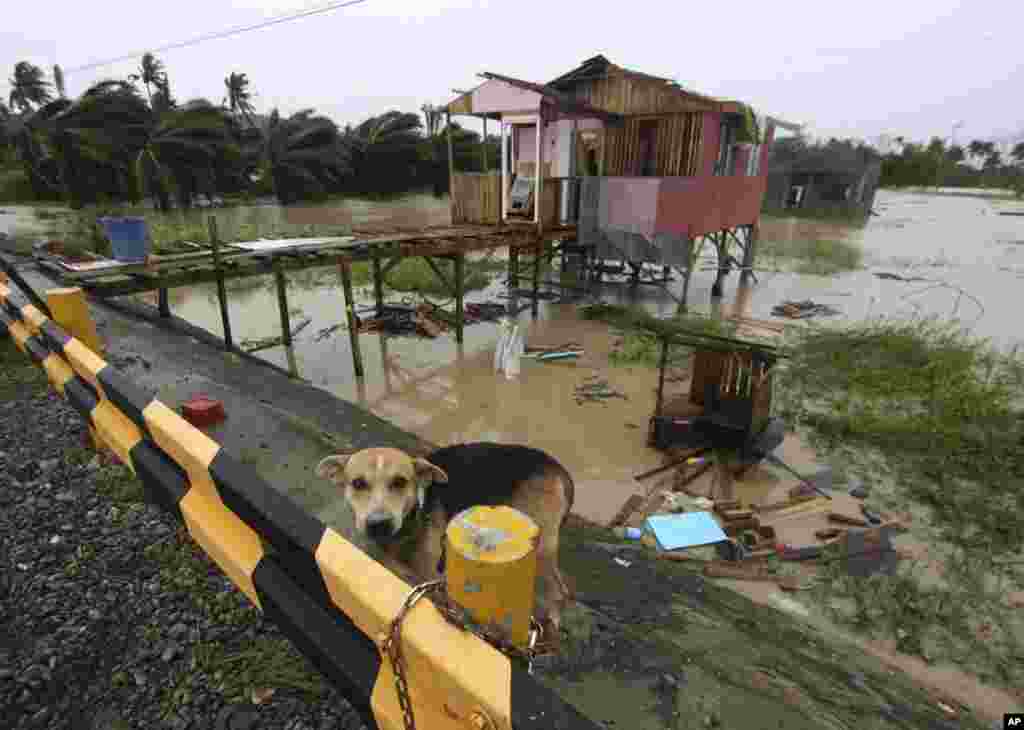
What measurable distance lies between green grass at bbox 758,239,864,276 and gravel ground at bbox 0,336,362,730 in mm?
26031

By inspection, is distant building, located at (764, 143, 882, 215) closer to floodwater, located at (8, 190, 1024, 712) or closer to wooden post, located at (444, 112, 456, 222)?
floodwater, located at (8, 190, 1024, 712)

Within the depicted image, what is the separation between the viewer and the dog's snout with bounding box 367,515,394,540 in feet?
8.96

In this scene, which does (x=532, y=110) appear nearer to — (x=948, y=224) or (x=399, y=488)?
(x=399, y=488)

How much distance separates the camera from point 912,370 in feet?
35.4

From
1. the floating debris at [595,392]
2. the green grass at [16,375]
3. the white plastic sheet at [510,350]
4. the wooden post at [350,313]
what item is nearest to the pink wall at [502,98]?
the white plastic sheet at [510,350]

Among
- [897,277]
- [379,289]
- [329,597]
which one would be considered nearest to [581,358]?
[379,289]

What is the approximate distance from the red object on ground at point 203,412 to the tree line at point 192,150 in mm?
17665

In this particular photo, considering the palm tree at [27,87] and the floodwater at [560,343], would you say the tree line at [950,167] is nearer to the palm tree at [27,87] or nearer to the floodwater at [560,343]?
the floodwater at [560,343]

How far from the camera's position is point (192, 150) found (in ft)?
96.4

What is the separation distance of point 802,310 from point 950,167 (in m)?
89.3

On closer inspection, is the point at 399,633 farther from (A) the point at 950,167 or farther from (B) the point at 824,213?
(A) the point at 950,167

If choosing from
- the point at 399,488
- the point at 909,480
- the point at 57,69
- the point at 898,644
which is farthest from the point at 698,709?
the point at 57,69

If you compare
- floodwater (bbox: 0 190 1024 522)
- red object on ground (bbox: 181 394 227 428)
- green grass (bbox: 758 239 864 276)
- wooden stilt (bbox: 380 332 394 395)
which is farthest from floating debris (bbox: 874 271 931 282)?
red object on ground (bbox: 181 394 227 428)

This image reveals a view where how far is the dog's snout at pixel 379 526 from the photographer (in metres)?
2.73
